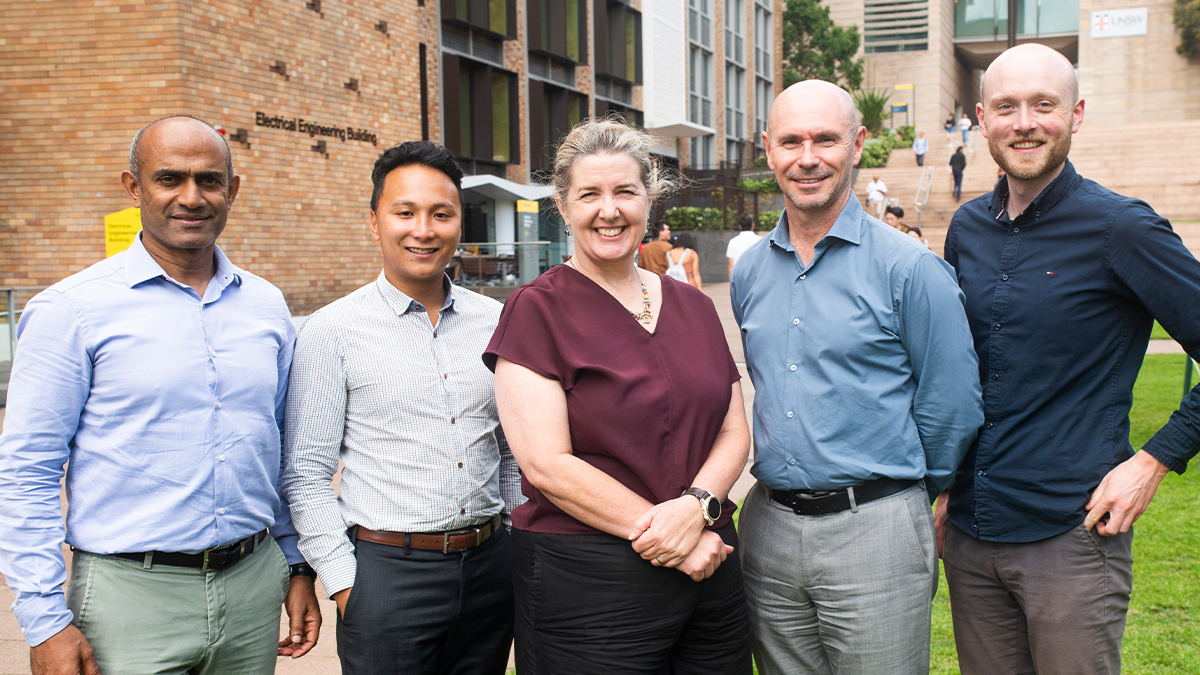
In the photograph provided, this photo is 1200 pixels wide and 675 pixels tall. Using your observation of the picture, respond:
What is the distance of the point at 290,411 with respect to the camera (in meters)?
2.56

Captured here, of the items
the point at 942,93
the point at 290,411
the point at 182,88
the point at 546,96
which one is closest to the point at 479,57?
the point at 546,96

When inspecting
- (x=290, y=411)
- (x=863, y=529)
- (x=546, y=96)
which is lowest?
(x=863, y=529)

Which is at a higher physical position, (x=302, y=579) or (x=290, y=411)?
(x=290, y=411)

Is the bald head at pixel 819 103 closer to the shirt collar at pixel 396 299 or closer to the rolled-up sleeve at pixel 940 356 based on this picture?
the rolled-up sleeve at pixel 940 356

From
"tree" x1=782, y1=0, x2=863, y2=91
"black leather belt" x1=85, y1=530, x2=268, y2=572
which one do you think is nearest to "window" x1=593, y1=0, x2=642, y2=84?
"tree" x1=782, y1=0, x2=863, y2=91

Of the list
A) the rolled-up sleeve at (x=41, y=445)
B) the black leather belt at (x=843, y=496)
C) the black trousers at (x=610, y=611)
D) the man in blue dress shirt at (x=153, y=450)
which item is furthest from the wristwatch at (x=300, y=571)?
the black leather belt at (x=843, y=496)

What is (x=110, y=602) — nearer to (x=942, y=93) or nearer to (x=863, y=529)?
(x=863, y=529)

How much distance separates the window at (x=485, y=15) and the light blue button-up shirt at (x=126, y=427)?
732 inches


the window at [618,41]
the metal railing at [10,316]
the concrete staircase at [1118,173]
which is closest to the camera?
the metal railing at [10,316]

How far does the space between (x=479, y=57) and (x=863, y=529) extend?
20132 millimetres

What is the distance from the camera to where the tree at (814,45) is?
42531mm

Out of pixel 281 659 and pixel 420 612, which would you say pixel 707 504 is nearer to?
pixel 420 612

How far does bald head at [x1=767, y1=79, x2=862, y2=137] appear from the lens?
8.28ft

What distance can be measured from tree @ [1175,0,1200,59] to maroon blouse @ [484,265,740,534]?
43.6 m
